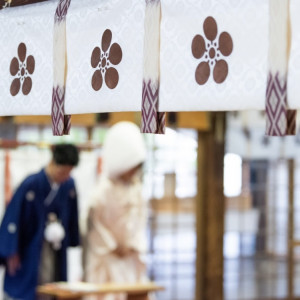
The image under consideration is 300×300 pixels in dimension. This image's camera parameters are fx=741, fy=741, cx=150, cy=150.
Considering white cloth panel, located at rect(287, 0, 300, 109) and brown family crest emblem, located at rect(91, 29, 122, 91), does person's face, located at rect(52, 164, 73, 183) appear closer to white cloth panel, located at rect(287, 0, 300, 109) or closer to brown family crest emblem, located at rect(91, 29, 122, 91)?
brown family crest emblem, located at rect(91, 29, 122, 91)

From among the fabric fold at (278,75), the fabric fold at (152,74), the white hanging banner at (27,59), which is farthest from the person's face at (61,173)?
the fabric fold at (278,75)

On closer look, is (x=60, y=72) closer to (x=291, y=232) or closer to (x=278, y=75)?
(x=278, y=75)

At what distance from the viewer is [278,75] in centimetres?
181

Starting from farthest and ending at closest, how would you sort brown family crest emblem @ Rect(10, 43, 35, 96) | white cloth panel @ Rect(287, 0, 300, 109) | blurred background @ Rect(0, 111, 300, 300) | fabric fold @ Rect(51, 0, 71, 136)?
blurred background @ Rect(0, 111, 300, 300) < brown family crest emblem @ Rect(10, 43, 35, 96) < fabric fold @ Rect(51, 0, 71, 136) < white cloth panel @ Rect(287, 0, 300, 109)

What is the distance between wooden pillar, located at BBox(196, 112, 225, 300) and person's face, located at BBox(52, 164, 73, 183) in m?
1.93

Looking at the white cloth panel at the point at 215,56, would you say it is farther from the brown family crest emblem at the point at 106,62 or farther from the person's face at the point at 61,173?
the person's face at the point at 61,173

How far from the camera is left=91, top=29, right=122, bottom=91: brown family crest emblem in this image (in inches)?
89.4

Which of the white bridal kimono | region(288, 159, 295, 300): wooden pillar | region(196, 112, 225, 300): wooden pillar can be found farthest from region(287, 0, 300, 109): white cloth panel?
region(288, 159, 295, 300): wooden pillar

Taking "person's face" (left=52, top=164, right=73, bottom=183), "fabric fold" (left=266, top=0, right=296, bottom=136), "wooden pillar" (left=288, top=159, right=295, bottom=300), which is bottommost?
"wooden pillar" (left=288, top=159, right=295, bottom=300)

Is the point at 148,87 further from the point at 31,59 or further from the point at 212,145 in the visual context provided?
the point at 212,145

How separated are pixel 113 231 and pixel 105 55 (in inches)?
158

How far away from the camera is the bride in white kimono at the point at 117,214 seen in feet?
19.9

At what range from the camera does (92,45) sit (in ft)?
7.75

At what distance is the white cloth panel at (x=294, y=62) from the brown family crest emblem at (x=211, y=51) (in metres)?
0.21
